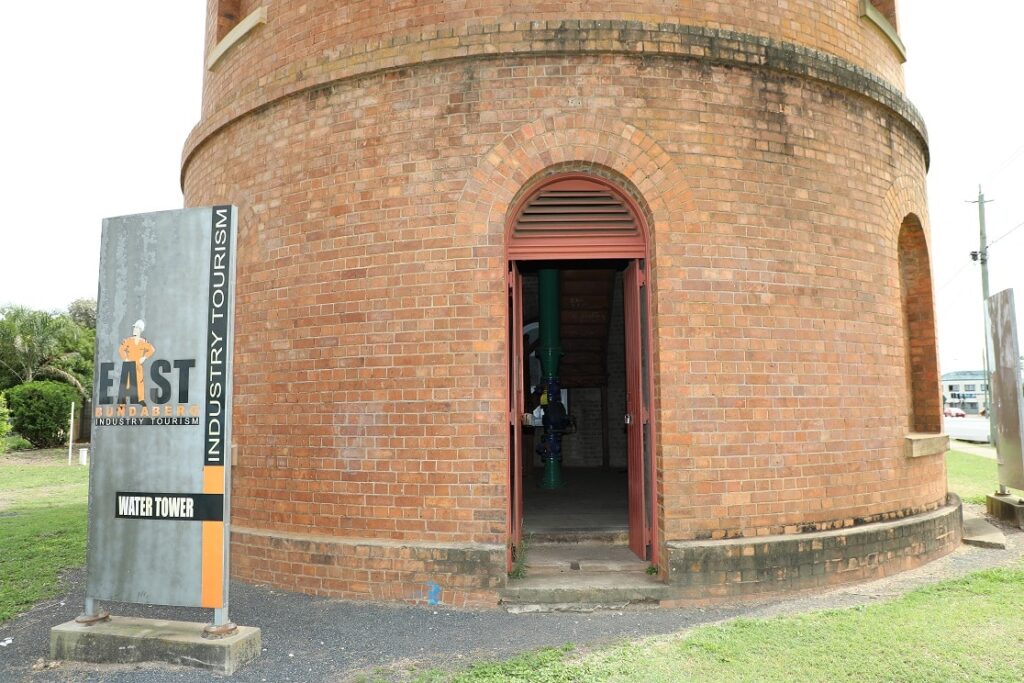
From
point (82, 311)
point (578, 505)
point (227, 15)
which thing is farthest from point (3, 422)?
point (82, 311)

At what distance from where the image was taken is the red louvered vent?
6.11 m

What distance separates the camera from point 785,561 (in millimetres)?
5668

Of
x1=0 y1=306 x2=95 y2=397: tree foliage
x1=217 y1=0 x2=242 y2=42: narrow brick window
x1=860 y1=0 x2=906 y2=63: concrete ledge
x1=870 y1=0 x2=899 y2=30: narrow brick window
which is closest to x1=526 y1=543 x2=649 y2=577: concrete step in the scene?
x1=860 y1=0 x2=906 y2=63: concrete ledge

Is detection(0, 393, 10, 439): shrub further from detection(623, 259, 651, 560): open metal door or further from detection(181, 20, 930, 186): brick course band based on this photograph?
detection(623, 259, 651, 560): open metal door

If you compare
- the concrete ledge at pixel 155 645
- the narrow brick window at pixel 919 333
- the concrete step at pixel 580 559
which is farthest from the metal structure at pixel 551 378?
the concrete ledge at pixel 155 645

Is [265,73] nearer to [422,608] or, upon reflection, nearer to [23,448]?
[422,608]

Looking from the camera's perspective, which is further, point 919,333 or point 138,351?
point 919,333

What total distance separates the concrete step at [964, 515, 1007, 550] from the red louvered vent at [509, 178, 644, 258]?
497cm

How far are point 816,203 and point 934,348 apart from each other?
312cm

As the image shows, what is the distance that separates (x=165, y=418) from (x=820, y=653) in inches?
172

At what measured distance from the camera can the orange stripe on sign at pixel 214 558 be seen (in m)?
4.34

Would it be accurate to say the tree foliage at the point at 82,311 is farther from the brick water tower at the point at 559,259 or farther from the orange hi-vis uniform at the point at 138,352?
the orange hi-vis uniform at the point at 138,352

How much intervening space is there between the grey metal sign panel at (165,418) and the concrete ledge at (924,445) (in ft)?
19.5

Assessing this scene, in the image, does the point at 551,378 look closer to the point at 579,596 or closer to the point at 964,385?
the point at 579,596
